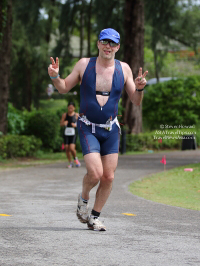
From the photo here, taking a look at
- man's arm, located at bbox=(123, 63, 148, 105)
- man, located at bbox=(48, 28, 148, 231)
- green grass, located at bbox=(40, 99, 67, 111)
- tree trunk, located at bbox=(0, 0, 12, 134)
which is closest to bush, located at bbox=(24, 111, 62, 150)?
tree trunk, located at bbox=(0, 0, 12, 134)

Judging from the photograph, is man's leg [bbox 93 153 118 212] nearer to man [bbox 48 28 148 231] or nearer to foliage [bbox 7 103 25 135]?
man [bbox 48 28 148 231]

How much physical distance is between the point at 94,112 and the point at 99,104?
11 centimetres

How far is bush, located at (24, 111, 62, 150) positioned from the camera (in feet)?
78.7

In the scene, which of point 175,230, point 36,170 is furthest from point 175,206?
point 36,170

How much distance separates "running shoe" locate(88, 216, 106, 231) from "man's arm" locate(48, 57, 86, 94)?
150cm

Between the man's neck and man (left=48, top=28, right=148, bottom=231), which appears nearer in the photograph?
man (left=48, top=28, right=148, bottom=231)

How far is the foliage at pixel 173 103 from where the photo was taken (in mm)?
31281

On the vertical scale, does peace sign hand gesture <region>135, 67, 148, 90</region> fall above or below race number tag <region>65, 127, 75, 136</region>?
above

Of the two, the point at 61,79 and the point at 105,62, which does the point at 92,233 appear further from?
the point at 105,62

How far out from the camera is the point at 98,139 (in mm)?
6613

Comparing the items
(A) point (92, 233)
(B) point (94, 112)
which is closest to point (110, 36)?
(B) point (94, 112)

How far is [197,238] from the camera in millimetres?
6121

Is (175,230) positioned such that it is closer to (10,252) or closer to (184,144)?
(10,252)

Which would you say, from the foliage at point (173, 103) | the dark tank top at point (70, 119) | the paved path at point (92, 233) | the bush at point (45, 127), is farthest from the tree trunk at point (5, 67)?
the foliage at point (173, 103)
